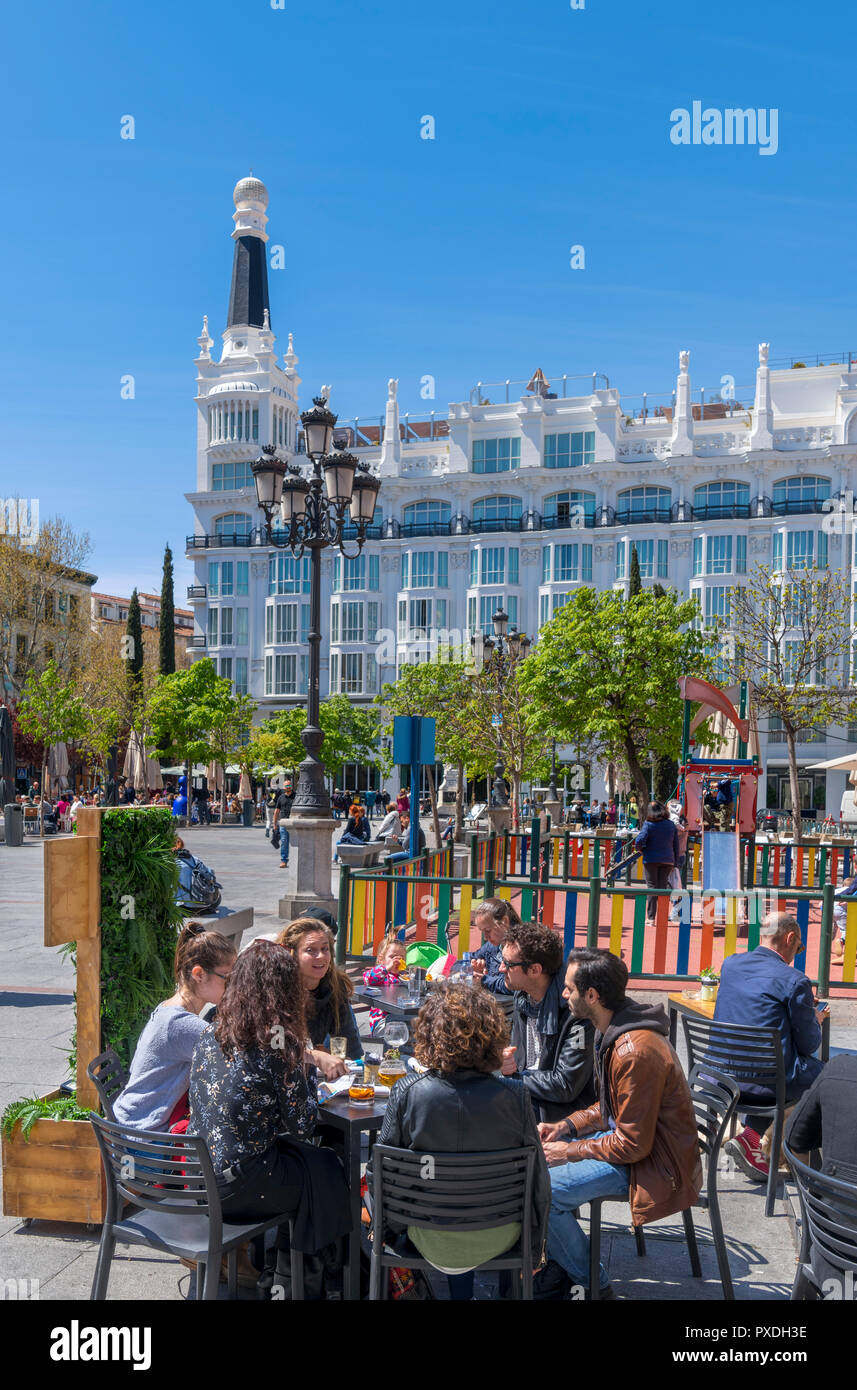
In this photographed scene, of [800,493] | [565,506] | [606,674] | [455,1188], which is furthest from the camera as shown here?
[565,506]

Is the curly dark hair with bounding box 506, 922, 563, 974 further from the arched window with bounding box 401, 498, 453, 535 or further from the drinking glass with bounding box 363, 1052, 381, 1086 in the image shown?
the arched window with bounding box 401, 498, 453, 535

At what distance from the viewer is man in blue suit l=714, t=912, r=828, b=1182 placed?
5352 millimetres

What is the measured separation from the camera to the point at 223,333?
62188 millimetres

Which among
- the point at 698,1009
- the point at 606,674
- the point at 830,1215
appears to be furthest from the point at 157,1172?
the point at 606,674

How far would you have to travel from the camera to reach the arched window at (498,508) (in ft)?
178

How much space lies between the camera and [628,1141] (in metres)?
4.01

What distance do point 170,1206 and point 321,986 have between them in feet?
5.45

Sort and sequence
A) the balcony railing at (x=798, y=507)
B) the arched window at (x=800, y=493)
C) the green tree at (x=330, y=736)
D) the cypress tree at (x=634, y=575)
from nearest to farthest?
the cypress tree at (x=634, y=575)
the green tree at (x=330, y=736)
the balcony railing at (x=798, y=507)
the arched window at (x=800, y=493)

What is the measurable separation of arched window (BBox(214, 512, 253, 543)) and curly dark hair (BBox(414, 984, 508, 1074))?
187 ft

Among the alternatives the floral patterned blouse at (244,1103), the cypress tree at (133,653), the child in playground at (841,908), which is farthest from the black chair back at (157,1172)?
the cypress tree at (133,653)

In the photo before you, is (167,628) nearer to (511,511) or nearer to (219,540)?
(219,540)

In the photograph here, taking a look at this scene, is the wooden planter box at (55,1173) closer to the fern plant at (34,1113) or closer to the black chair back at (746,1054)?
the fern plant at (34,1113)

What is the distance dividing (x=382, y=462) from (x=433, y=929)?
48181 mm

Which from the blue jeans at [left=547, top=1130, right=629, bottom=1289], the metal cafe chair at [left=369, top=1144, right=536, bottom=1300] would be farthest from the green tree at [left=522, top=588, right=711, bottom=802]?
the metal cafe chair at [left=369, top=1144, right=536, bottom=1300]
